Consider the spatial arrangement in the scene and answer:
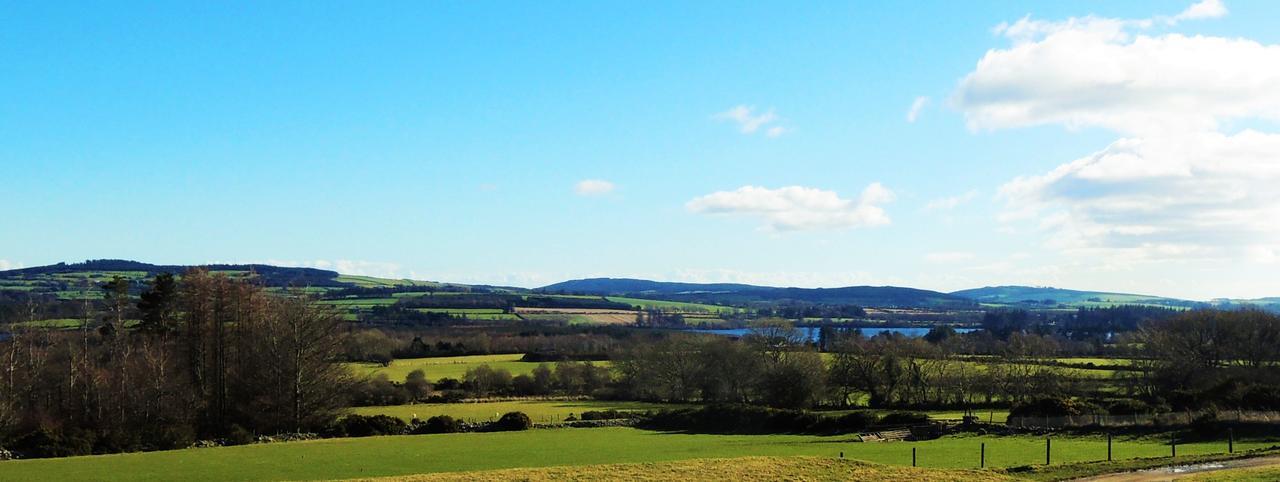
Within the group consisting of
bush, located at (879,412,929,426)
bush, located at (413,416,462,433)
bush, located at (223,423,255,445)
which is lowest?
bush, located at (413,416,462,433)

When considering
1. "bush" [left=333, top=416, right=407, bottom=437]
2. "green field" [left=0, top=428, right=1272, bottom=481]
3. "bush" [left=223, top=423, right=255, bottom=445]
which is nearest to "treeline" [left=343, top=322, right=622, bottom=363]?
"bush" [left=333, top=416, right=407, bottom=437]

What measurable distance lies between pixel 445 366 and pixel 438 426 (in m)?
52.3

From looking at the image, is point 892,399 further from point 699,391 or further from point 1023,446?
point 1023,446

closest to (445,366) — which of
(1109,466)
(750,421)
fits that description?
(750,421)

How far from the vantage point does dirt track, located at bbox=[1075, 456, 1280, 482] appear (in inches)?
1264

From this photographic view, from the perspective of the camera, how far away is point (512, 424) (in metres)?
67.4

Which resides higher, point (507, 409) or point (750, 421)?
point (750, 421)

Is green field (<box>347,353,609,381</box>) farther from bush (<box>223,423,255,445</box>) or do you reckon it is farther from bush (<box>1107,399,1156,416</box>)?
bush (<box>1107,399,1156,416</box>)

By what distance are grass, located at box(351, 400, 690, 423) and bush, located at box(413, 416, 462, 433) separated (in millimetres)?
4853

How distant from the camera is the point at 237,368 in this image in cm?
6850

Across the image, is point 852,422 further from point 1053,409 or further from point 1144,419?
point 1144,419

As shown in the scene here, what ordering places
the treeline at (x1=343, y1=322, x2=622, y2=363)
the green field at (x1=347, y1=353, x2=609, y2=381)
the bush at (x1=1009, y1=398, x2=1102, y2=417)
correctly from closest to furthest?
the bush at (x1=1009, y1=398, x2=1102, y2=417) < the green field at (x1=347, y1=353, x2=609, y2=381) < the treeline at (x1=343, y1=322, x2=622, y2=363)

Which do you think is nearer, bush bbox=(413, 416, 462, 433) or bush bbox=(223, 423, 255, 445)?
bush bbox=(223, 423, 255, 445)

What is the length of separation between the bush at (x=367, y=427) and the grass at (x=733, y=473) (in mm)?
30126
